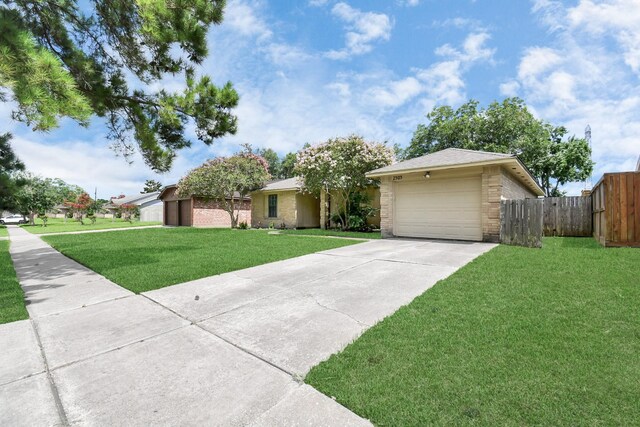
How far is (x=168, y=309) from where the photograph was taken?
3.72 m

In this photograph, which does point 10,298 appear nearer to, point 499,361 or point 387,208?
point 499,361

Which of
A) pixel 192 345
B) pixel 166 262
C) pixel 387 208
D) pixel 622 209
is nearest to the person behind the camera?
pixel 192 345

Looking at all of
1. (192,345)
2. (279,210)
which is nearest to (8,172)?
(192,345)

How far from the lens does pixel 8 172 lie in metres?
6.93

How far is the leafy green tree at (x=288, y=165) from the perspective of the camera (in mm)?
38150

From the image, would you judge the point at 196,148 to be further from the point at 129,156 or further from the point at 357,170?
the point at 357,170

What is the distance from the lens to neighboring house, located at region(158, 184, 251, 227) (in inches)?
871

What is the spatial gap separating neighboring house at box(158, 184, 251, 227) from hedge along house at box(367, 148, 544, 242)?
605 inches

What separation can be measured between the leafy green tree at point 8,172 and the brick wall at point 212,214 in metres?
14.8

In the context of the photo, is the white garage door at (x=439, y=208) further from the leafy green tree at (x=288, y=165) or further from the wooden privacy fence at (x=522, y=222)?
the leafy green tree at (x=288, y=165)

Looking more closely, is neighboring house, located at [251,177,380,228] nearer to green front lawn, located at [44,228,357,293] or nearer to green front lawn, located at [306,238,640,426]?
green front lawn, located at [44,228,357,293]

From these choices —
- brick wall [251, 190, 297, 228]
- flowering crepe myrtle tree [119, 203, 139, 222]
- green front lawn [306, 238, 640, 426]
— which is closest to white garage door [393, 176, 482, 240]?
green front lawn [306, 238, 640, 426]

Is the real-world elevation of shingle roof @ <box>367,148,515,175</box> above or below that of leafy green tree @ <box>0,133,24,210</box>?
above

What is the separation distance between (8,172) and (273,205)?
1363 cm
